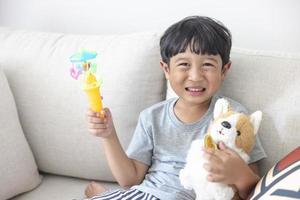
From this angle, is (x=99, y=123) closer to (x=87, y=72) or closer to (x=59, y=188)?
(x=87, y=72)

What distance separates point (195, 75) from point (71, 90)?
432 millimetres

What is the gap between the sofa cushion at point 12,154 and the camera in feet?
4.07

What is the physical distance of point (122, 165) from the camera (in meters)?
1.13

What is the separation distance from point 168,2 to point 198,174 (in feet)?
2.20

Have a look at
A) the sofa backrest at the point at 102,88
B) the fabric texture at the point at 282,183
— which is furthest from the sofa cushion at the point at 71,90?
the fabric texture at the point at 282,183

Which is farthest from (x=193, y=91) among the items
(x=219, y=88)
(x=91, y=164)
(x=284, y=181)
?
(x=91, y=164)

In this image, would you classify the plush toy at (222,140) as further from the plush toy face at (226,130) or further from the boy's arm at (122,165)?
the boy's arm at (122,165)

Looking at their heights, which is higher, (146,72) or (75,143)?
(146,72)

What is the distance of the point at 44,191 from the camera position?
1.32 m

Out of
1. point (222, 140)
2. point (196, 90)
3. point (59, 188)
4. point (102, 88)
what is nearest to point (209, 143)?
point (222, 140)

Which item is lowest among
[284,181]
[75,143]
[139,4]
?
[75,143]

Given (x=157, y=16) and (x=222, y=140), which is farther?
(x=157, y=16)

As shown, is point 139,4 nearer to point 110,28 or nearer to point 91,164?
point 110,28

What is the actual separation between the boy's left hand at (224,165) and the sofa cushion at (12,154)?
2.01ft
